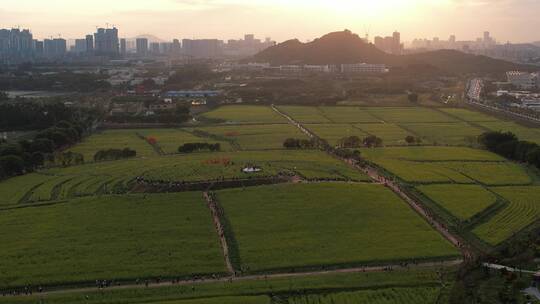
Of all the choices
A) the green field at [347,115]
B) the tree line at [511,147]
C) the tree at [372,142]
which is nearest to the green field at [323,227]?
the tree at [372,142]

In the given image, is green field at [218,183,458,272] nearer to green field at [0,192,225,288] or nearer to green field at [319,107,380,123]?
green field at [0,192,225,288]

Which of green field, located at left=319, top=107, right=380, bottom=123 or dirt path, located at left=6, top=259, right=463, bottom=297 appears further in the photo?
green field, located at left=319, top=107, right=380, bottom=123

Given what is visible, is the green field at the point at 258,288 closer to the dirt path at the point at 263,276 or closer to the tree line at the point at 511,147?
the dirt path at the point at 263,276

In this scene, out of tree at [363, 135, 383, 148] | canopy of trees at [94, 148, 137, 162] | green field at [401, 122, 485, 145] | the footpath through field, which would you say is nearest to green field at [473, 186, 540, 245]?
the footpath through field

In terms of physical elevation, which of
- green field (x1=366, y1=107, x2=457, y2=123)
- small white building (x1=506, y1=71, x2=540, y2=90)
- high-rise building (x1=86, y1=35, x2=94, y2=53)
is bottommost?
green field (x1=366, y1=107, x2=457, y2=123)

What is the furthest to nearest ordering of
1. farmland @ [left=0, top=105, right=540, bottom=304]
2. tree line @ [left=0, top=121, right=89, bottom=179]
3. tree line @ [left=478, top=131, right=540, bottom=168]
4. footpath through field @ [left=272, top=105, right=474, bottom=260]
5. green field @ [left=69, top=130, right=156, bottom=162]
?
green field @ [left=69, top=130, right=156, bottom=162] < tree line @ [left=478, top=131, right=540, bottom=168] < tree line @ [left=0, top=121, right=89, bottom=179] < footpath through field @ [left=272, top=105, right=474, bottom=260] < farmland @ [left=0, top=105, right=540, bottom=304]

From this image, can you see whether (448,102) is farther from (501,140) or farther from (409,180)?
(409,180)

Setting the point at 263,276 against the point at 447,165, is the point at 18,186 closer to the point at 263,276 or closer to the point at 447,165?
the point at 263,276
